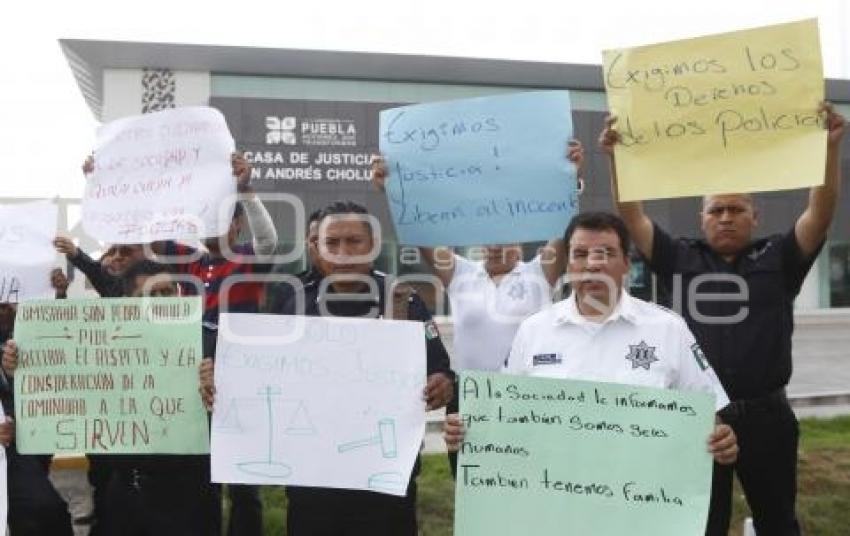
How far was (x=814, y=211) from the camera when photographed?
10.8 feet

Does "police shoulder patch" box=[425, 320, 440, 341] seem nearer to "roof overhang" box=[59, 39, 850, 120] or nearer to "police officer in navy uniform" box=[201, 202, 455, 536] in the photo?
"police officer in navy uniform" box=[201, 202, 455, 536]

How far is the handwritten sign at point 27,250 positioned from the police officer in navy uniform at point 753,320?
253 cm

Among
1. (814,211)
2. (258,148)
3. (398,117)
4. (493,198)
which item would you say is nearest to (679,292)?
(814,211)

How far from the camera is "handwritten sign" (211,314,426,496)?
9.63ft

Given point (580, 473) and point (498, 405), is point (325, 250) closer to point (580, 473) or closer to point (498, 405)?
point (498, 405)

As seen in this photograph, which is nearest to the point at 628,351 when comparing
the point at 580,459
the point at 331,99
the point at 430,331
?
the point at 580,459

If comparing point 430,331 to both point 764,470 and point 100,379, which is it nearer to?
point 100,379

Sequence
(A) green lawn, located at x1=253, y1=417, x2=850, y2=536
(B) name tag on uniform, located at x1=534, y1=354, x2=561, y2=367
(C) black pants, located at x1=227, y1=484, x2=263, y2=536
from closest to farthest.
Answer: (B) name tag on uniform, located at x1=534, y1=354, x2=561, y2=367
(C) black pants, located at x1=227, y1=484, x2=263, y2=536
(A) green lawn, located at x1=253, y1=417, x2=850, y2=536

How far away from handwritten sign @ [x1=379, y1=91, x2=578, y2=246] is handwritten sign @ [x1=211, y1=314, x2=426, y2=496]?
0.93 meters

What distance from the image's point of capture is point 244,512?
176 inches

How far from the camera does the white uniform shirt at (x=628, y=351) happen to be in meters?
2.65

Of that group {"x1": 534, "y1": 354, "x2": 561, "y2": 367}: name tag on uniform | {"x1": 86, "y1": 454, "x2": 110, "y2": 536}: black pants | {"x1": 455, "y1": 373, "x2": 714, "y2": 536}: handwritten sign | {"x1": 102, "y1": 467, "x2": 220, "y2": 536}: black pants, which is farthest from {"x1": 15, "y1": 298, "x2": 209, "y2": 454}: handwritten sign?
{"x1": 534, "y1": 354, "x2": 561, "y2": 367}: name tag on uniform

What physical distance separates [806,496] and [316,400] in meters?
3.86

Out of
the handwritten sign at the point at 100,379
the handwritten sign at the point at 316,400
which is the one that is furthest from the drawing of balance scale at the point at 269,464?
the handwritten sign at the point at 100,379
